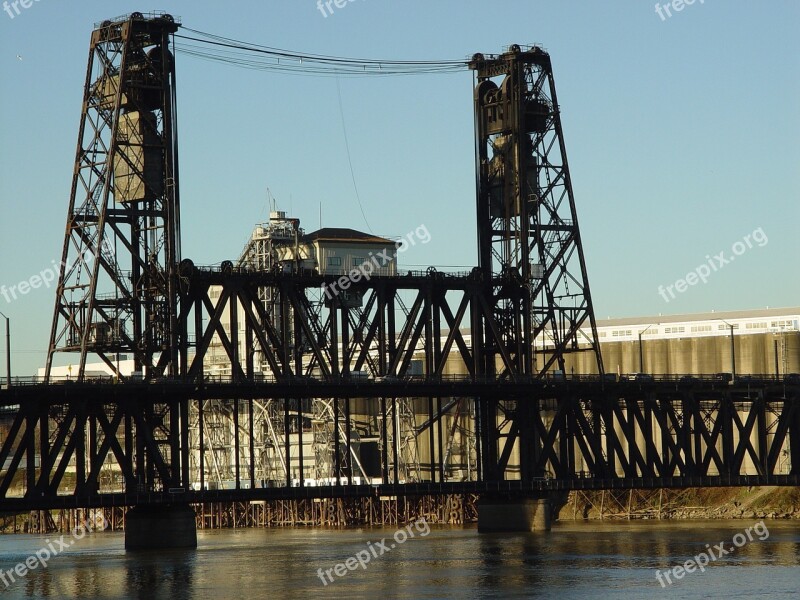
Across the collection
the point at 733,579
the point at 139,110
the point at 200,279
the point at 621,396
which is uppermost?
the point at 139,110

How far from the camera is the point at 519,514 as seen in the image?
394ft

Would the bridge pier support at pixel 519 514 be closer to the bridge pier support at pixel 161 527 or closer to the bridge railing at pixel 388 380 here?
the bridge railing at pixel 388 380

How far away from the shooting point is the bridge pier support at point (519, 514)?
11988 cm

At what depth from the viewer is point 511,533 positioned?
11894cm

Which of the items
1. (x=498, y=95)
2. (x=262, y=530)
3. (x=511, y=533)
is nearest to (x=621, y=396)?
(x=511, y=533)

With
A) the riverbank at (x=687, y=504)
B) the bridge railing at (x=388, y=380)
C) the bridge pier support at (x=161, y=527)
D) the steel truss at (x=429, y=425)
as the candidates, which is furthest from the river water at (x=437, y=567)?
the riverbank at (x=687, y=504)

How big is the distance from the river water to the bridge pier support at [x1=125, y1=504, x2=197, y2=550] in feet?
5.11

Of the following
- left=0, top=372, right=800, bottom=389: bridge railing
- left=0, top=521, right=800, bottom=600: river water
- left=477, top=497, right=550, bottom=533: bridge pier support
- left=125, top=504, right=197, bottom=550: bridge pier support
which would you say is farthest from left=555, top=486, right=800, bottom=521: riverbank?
left=125, top=504, right=197, bottom=550: bridge pier support

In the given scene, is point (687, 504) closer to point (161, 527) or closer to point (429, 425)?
point (429, 425)

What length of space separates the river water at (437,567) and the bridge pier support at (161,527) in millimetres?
1558

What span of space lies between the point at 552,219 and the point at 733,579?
4883 centimetres

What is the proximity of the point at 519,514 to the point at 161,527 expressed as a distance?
28.2 meters

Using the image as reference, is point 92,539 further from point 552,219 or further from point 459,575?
point 459,575

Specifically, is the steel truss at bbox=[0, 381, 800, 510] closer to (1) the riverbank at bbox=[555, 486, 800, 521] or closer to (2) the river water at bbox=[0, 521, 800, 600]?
(2) the river water at bbox=[0, 521, 800, 600]
